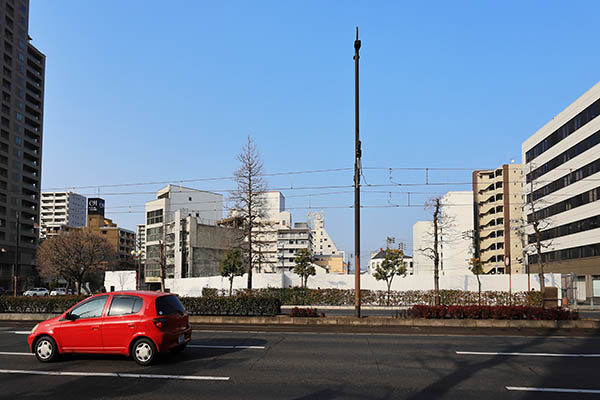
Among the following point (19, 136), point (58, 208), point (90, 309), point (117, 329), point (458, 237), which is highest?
point (19, 136)

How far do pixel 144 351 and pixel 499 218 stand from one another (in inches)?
3728

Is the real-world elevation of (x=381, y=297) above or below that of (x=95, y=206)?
below

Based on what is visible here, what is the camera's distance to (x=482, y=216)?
10106 cm

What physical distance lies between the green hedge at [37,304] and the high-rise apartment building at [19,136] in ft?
215

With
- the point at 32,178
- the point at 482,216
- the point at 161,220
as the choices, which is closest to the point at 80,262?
the point at 161,220

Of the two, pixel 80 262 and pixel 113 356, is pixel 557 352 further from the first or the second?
pixel 80 262

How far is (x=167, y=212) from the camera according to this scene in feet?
283

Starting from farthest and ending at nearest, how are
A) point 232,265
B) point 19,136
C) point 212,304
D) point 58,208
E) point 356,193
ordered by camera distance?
1. point 58,208
2. point 19,136
3. point 232,265
4. point 212,304
5. point 356,193

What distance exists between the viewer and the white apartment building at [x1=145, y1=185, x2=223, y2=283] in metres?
82.9

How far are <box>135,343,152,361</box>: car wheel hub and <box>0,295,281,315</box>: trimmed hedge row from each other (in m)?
13.0

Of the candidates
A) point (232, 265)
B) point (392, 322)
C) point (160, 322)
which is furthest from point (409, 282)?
point (160, 322)

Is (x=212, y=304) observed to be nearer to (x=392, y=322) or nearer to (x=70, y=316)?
(x=392, y=322)

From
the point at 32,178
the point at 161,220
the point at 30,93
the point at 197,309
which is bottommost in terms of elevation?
the point at 197,309

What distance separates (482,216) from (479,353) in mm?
93339
